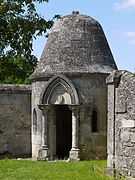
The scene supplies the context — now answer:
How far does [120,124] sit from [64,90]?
4575 mm

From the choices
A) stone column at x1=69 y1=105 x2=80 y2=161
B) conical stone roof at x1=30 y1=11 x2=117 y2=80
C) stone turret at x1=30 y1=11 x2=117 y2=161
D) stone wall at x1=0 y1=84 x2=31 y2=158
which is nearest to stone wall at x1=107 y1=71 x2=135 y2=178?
stone column at x1=69 y1=105 x2=80 y2=161

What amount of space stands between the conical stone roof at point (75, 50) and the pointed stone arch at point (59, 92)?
0.29m

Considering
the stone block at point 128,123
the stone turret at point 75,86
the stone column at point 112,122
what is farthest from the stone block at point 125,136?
the stone turret at point 75,86

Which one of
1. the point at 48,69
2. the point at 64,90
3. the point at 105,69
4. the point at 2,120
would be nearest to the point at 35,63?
the point at 48,69

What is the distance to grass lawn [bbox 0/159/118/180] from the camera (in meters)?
8.66

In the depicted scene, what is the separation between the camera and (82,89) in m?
12.6

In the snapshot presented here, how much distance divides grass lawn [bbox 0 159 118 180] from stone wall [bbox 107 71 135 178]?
55 centimetres

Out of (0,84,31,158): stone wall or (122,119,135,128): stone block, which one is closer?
(122,119,135,128): stone block

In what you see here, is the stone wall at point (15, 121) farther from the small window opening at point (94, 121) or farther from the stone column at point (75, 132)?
the small window opening at point (94, 121)

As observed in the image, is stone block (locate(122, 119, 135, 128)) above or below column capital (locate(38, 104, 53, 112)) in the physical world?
below

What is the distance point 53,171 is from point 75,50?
5.34 meters

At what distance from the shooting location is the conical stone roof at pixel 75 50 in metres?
12.8

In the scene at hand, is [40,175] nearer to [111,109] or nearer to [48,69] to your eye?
[111,109]

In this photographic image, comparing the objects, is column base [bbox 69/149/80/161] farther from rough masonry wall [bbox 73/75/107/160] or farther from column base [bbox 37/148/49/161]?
column base [bbox 37/148/49/161]
